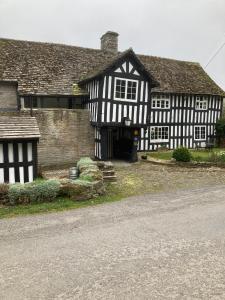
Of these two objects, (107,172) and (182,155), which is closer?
(107,172)

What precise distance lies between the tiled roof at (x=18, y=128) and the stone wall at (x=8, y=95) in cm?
441

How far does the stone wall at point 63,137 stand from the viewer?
16.9m

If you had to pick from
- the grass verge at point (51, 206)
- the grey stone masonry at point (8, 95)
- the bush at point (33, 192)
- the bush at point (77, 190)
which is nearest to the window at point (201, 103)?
the grey stone masonry at point (8, 95)

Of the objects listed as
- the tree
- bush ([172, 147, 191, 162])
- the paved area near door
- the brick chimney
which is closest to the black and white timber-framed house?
the brick chimney

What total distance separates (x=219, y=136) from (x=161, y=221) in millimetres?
17351

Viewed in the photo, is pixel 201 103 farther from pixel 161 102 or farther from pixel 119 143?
pixel 119 143

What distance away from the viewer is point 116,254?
19.8ft

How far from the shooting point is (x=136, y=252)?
6125 millimetres

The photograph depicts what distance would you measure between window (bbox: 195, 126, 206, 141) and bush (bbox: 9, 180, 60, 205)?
15750 mm

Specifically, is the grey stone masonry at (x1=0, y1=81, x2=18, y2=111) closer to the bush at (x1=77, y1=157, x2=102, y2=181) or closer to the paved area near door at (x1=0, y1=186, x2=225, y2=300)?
the bush at (x1=77, y1=157, x2=102, y2=181)

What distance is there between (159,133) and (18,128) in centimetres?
1165

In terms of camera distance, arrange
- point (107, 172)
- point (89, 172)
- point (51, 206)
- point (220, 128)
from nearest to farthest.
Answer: point (51, 206) < point (89, 172) < point (107, 172) < point (220, 128)

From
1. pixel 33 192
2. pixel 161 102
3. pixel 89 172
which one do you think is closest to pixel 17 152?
pixel 33 192

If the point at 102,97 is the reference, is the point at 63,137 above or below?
below
